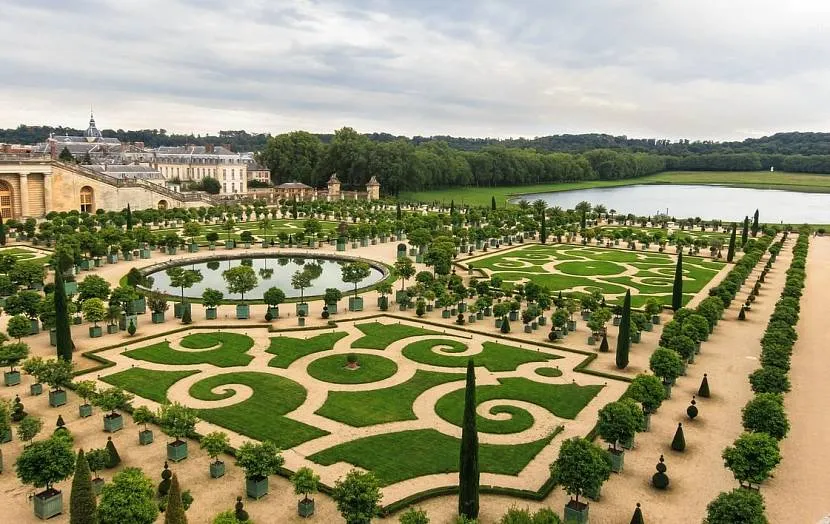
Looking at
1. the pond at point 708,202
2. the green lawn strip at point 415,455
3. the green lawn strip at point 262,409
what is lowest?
the green lawn strip at point 415,455

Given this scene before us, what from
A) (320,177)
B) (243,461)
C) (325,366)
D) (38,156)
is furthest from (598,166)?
(243,461)

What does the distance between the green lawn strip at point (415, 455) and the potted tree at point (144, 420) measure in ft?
20.2

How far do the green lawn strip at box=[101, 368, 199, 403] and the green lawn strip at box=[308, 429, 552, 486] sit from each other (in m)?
9.72

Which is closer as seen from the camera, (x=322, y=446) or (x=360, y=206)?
(x=322, y=446)

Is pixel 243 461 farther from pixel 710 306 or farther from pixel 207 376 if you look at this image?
pixel 710 306

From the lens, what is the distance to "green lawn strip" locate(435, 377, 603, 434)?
2550 centimetres

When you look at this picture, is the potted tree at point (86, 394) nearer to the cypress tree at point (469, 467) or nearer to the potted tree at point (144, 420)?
the potted tree at point (144, 420)

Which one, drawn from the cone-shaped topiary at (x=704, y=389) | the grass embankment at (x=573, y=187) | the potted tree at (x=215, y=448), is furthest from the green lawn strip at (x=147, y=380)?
the grass embankment at (x=573, y=187)

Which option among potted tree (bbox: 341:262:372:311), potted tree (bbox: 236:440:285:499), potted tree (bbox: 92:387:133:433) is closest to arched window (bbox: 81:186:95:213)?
potted tree (bbox: 341:262:372:311)

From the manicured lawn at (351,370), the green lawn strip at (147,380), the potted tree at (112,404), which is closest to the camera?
the potted tree at (112,404)

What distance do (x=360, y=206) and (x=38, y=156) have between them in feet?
155

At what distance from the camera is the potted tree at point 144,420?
22.6m

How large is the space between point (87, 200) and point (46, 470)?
83235mm

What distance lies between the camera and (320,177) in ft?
438
